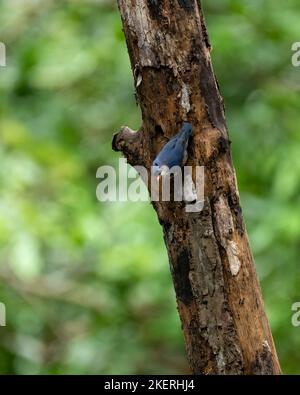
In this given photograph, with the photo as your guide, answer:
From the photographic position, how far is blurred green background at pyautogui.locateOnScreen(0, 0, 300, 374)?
13.0 feet

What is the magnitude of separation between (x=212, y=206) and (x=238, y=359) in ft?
1.14

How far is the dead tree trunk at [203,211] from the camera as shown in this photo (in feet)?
6.73

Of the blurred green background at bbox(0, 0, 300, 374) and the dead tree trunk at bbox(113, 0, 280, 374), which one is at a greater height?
the blurred green background at bbox(0, 0, 300, 374)

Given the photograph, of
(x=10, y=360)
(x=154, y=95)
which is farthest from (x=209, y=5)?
(x=154, y=95)

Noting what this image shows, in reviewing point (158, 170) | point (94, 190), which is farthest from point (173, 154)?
point (94, 190)

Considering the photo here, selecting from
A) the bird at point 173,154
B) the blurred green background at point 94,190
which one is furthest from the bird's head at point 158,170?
the blurred green background at point 94,190

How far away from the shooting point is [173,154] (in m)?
2.06

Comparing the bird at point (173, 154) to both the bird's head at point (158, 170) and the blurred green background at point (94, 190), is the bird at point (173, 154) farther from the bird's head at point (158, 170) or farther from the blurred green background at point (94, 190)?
the blurred green background at point (94, 190)

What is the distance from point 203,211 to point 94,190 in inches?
105

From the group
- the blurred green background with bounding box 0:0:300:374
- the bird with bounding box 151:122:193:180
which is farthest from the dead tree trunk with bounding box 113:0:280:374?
the blurred green background with bounding box 0:0:300:374

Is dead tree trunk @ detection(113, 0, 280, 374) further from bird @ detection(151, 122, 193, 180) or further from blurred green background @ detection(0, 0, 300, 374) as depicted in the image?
blurred green background @ detection(0, 0, 300, 374)

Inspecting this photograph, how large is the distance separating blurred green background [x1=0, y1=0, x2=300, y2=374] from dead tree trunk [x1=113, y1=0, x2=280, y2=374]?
5.13 feet

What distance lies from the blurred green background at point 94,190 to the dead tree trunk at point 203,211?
1565mm

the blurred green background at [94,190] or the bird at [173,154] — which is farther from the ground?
the blurred green background at [94,190]
